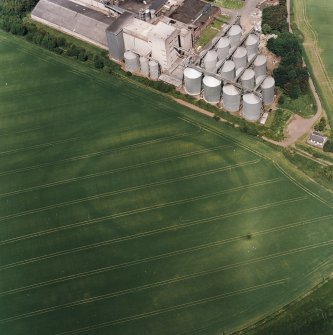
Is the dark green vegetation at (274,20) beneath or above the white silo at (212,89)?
above

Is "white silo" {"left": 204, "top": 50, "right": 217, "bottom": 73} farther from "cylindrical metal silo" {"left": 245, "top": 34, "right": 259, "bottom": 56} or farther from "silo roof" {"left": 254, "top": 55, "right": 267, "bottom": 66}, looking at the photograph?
"silo roof" {"left": 254, "top": 55, "right": 267, "bottom": 66}

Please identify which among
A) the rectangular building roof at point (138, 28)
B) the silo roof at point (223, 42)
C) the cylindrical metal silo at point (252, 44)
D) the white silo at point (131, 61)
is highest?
the cylindrical metal silo at point (252, 44)

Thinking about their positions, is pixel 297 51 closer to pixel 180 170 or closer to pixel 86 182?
pixel 180 170

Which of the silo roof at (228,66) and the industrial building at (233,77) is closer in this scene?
the industrial building at (233,77)

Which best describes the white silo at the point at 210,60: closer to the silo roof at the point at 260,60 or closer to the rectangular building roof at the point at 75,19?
the silo roof at the point at 260,60

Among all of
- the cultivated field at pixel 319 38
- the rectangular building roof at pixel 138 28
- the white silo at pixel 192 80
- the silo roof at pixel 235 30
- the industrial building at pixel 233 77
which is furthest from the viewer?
the silo roof at pixel 235 30

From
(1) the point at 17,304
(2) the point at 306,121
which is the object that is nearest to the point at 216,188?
(2) the point at 306,121

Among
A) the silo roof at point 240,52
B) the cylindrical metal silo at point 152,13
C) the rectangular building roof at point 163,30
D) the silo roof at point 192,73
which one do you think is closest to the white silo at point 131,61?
the rectangular building roof at point 163,30
